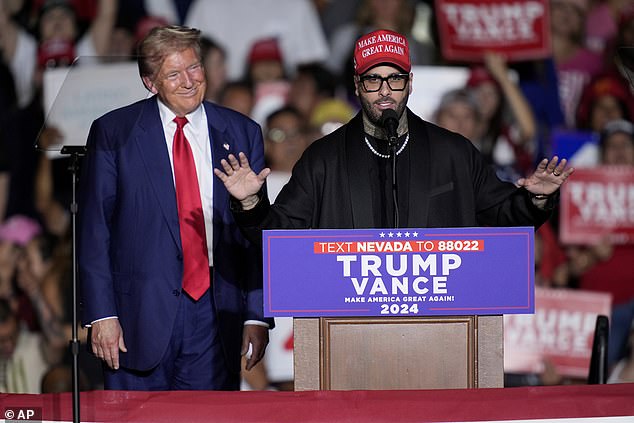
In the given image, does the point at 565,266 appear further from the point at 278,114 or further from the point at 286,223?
the point at 286,223

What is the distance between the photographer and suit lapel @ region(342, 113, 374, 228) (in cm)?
348

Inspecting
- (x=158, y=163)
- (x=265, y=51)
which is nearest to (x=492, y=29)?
(x=265, y=51)

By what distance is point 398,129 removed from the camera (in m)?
3.57

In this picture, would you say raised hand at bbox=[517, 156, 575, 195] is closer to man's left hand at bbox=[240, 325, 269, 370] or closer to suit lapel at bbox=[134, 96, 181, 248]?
man's left hand at bbox=[240, 325, 269, 370]

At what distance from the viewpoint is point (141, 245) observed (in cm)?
367

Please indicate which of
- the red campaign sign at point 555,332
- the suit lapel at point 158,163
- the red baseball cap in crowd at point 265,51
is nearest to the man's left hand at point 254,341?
the suit lapel at point 158,163

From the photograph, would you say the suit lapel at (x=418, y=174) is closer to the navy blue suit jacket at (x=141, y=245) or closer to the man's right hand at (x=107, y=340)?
the navy blue suit jacket at (x=141, y=245)

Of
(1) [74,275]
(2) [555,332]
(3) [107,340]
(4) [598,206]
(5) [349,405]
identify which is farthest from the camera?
(4) [598,206]

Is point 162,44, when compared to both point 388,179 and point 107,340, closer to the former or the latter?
point 388,179

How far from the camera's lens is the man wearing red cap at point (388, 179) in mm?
3412

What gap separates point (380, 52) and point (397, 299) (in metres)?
0.78

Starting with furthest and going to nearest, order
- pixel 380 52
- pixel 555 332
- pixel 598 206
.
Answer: pixel 598 206
pixel 555 332
pixel 380 52

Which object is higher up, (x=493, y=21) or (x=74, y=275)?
(x=493, y=21)

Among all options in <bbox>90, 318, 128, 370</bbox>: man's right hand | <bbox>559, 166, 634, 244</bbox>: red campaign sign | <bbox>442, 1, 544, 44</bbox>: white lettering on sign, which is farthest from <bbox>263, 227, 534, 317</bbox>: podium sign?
<bbox>442, 1, 544, 44</bbox>: white lettering on sign
